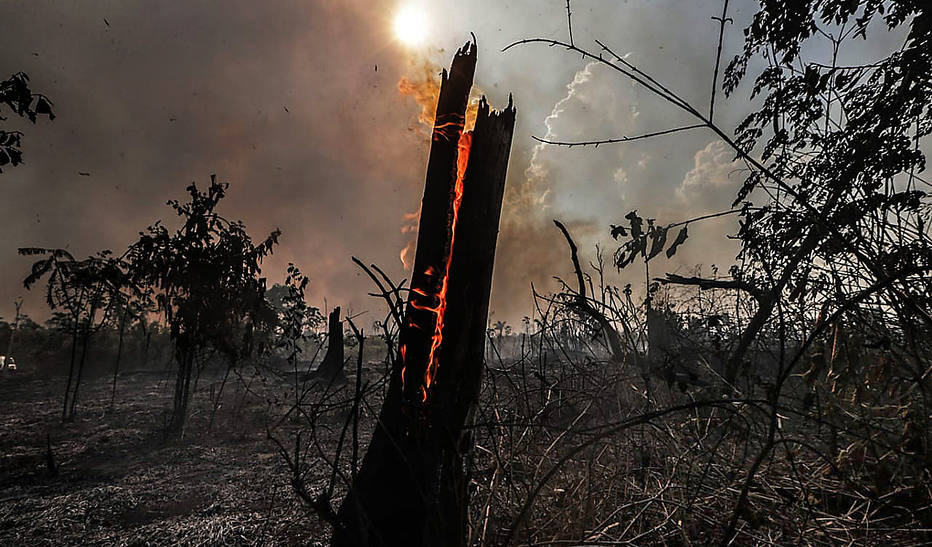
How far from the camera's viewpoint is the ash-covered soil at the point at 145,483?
138 inches

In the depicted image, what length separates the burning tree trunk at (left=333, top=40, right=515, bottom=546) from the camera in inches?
72.4

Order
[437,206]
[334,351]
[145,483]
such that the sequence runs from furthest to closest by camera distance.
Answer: [334,351]
[145,483]
[437,206]

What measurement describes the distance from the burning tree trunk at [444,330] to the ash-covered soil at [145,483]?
62cm

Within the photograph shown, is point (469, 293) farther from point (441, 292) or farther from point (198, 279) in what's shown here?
point (198, 279)

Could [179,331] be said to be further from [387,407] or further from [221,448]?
[387,407]

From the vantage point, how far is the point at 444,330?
2066mm

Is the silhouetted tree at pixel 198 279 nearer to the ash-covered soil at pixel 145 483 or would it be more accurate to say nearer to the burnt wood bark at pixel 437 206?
the ash-covered soil at pixel 145 483

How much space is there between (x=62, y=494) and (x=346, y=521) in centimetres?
468

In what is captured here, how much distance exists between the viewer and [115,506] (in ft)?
13.4

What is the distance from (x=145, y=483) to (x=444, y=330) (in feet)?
16.5

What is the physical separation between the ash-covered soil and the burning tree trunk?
623mm

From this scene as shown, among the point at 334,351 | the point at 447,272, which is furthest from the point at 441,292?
the point at 334,351

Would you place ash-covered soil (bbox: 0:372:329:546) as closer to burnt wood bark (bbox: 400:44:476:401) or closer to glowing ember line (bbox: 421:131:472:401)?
glowing ember line (bbox: 421:131:472:401)

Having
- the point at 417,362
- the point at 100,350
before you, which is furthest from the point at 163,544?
the point at 100,350
